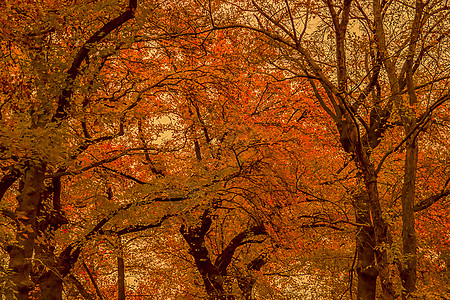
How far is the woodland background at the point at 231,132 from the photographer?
30.1ft

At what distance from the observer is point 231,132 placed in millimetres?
13867

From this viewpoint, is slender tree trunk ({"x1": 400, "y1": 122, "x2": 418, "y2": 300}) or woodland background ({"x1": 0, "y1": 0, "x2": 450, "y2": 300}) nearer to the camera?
woodland background ({"x1": 0, "y1": 0, "x2": 450, "y2": 300})

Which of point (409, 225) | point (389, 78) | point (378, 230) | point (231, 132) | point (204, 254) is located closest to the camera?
point (378, 230)

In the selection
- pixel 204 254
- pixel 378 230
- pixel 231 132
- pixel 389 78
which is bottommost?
pixel 378 230

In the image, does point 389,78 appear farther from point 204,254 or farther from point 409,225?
point 204,254

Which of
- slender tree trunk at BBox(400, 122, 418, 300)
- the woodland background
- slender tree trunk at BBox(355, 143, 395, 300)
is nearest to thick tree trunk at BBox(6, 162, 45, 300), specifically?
the woodland background

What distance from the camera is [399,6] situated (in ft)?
37.4

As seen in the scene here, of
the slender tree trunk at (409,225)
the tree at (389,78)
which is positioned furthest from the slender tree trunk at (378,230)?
the slender tree trunk at (409,225)

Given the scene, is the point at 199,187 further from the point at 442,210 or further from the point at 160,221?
the point at 442,210

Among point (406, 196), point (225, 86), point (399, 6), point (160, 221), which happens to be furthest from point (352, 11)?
point (160, 221)

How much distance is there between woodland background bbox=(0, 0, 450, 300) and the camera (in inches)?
361

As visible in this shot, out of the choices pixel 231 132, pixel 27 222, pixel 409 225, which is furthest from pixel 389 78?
pixel 27 222

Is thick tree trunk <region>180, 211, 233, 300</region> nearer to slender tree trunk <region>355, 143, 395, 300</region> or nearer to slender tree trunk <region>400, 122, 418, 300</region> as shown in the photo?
slender tree trunk <region>400, 122, 418, 300</region>

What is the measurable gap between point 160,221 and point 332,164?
19.2 feet
